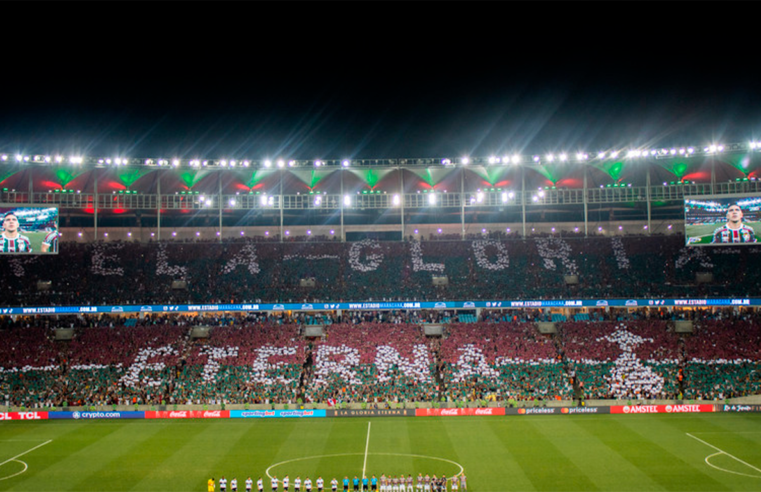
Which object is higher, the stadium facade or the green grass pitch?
the stadium facade

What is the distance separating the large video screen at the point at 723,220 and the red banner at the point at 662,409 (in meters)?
14.8

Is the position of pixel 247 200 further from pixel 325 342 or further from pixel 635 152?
pixel 635 152

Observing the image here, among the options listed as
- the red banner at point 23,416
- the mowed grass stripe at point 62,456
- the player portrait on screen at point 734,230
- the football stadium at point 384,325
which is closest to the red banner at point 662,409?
the football stadium at point 384,325

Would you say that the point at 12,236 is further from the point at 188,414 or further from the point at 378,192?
the point at 378,192

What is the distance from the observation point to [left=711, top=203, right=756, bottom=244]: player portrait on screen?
5169 centimetres

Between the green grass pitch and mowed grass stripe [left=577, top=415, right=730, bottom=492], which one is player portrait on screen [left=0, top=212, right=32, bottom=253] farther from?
mowed grass stripe [left=577, top=415, right=730, bottom=492]

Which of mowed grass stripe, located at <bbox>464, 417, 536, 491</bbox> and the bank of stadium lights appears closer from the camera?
mowed grass stripe, located at <bbox>464, 417, 536, 491</bbox>

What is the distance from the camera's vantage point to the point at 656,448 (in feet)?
110

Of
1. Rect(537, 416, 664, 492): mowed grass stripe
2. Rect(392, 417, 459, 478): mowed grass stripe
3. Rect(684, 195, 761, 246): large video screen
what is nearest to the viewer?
Rect(537, 416, 664, 492): mowed grass stripe

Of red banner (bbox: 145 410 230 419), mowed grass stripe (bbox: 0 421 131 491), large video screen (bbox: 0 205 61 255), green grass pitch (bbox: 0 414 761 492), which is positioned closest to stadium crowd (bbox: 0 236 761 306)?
large video screen (bbox: 0 205 61 255)

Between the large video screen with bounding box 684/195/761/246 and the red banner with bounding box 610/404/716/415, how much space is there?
14.8 metres

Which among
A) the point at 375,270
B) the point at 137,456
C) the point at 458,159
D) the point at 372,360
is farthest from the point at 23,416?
the point at 458,159

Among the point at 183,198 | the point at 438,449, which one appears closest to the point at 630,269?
the point at 438,449

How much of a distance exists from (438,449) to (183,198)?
4962 cm
